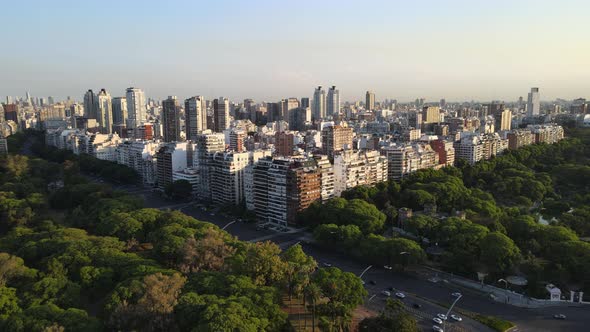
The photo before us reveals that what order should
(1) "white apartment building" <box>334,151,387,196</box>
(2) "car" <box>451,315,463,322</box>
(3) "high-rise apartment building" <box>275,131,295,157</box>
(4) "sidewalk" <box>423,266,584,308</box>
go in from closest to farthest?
1. (2) "car" <box>451,315,463,322</box>
2. (4) "sidewalk" <box>423,266,584,308</box>
3. (1) "white apartment building" <box>334,151,387,196</box>
4. (3) "high-rise apartment building" <box>275,131,295,157</box>

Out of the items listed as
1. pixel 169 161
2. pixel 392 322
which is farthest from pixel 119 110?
pixel 392 322

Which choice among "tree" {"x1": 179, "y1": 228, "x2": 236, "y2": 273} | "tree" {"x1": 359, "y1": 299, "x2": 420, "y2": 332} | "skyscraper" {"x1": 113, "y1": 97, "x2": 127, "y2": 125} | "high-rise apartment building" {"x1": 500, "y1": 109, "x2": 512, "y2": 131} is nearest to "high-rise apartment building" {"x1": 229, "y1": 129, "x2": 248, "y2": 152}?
"tree" {"x1": 179, "y1": 228, "x2": 236, "y2": 273}

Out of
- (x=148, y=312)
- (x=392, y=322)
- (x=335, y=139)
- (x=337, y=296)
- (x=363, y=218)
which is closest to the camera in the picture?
(x=148, y=312)

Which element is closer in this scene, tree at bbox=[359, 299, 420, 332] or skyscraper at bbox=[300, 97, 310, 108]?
tree at bbox=[359, 299, 420, 332]

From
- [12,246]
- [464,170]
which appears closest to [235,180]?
[12,246]

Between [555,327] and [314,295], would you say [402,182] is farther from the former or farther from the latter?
[314,295]

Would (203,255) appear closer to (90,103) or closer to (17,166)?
(17,166)

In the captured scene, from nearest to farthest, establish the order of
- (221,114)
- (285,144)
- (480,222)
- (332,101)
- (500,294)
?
1. (500,294)
2. (480,222)
3. (285,144)
4. (221,114)
5. (332,101)

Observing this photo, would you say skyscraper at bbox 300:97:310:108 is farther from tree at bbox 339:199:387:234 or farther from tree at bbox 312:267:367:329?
tree at bbox 312:267:367:329
